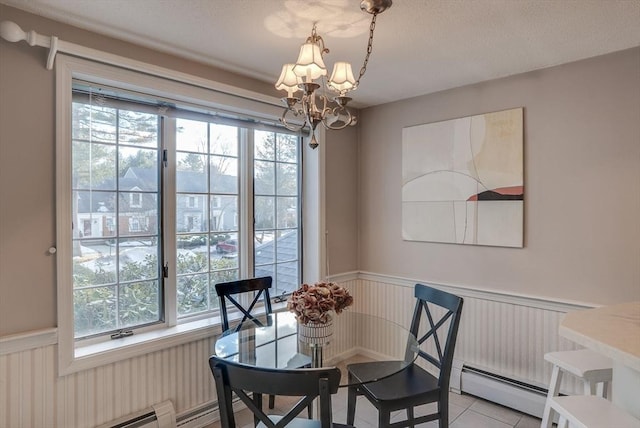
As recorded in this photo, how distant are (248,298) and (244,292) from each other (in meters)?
0.21

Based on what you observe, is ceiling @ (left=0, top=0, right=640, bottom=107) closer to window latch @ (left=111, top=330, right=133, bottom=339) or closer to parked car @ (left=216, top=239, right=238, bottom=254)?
parked car @ (left=216, top=239, right=238, bottom=254)

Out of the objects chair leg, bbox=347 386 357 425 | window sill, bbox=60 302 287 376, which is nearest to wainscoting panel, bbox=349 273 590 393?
chair leg, bbox=347 386 357 425

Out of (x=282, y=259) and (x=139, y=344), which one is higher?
(x=282, y=259)

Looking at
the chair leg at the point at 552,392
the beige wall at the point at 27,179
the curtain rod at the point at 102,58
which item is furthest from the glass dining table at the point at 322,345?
the curtain rod at the point at 102,58

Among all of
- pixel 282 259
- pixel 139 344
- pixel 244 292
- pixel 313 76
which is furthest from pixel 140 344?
pixel 313 76

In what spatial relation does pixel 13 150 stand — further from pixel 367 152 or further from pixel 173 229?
pixel 367 152

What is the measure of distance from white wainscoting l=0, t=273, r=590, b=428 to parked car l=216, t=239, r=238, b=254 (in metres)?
0.64

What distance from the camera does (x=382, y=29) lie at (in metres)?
2.02

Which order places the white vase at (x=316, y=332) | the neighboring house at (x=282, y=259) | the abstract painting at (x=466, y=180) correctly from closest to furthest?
1. the white vase at (x=316, y=332)
2. the abstract painting at (x=466, y=180)
3. the neighboring house at (x=282, y=259)

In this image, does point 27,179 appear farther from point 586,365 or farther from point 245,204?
point 586,365

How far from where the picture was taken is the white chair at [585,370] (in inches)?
71.0

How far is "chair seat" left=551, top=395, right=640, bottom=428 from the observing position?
130 cm

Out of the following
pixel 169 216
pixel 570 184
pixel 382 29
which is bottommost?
pixel 169 216

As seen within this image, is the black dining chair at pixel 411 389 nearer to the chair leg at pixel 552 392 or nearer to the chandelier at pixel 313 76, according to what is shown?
the chair leg at pixel 552 392
